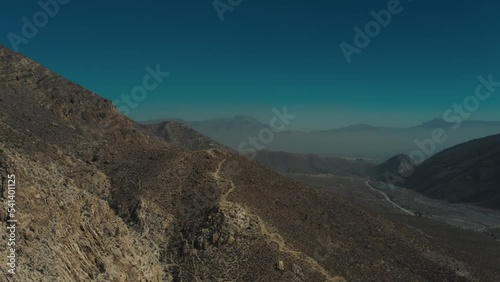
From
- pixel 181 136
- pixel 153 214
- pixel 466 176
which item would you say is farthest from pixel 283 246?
pixel 466 176

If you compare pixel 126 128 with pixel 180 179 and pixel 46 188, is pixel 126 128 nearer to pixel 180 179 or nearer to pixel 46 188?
pixel 180 179

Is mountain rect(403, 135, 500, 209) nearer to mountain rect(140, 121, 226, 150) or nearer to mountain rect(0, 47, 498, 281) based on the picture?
mountain rect(140, 121, 226, 150)

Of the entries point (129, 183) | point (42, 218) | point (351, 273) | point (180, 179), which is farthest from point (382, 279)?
point (42, 218)

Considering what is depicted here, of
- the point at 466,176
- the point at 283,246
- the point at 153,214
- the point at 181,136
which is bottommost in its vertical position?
the point at 466,176

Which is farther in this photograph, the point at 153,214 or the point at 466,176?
the point at 466,176

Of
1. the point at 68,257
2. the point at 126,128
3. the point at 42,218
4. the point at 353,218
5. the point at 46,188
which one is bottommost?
the point at 353,218

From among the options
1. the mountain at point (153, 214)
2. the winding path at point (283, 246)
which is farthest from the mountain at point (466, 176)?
the winding path at point (283, 246)

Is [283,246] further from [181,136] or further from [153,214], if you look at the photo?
[181,136]

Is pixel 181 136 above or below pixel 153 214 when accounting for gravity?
above
